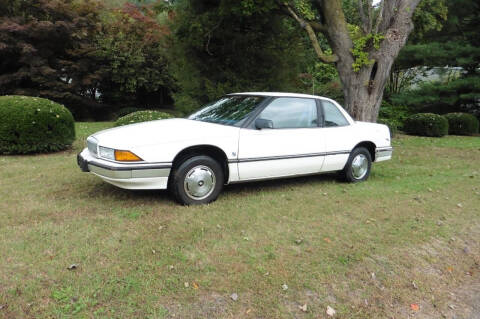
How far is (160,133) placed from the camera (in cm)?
458

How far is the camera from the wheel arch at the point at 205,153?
15.0ft

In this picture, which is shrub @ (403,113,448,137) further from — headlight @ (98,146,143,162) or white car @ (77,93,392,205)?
headlight @ (98,146,143,162)

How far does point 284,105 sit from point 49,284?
12.7 feet

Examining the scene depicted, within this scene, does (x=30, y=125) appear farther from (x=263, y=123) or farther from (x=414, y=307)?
(x=414, y=307)

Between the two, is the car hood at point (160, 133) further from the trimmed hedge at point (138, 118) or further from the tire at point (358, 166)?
the trimmed hedge at point (138, 118)

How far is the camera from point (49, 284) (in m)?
2.94

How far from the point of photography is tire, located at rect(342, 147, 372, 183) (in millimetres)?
6254

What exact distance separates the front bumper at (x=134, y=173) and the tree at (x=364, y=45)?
748 cm

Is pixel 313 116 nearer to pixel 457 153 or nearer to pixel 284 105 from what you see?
pixel 284 105

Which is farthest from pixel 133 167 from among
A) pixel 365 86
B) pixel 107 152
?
pixel 365 86

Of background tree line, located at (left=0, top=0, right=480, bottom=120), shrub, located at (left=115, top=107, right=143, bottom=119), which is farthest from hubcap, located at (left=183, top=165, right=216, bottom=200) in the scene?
shrub, located at (left=115, top=107, right=143, bottom=119)

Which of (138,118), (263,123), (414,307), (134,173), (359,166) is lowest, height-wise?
(414,307)

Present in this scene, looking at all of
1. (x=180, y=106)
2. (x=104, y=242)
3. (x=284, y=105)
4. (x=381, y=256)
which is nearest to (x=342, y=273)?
(x=381, y=256)

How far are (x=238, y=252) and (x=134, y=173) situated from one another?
160cm
